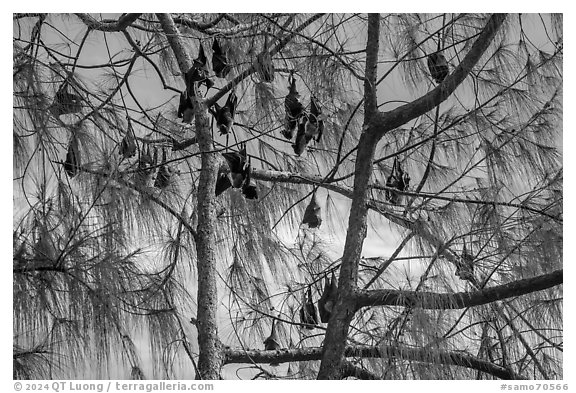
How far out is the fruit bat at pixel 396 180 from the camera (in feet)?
10.4

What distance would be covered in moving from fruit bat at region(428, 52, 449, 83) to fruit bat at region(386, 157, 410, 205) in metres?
0.47

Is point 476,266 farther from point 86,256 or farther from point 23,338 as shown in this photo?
point 23,338

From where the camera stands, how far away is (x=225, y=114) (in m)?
2.85

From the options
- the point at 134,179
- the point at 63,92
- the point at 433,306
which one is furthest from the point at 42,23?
the point at 433,306

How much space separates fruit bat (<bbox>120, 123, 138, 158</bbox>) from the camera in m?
2.64

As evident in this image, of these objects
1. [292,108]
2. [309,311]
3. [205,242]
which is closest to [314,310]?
[309,311]

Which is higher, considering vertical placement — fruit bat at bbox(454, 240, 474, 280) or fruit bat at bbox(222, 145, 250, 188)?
fruit bat at bbox(222, 145, 250, 188)

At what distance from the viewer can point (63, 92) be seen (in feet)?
8.46

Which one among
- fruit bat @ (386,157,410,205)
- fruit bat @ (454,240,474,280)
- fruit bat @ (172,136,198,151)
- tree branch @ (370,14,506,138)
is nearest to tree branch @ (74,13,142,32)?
fruit bat @ (172,136,198,151)

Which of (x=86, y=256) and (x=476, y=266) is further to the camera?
(x=476, y=266)

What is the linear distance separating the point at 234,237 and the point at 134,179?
74 cm

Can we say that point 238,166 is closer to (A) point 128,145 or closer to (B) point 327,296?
(A) point 128,145

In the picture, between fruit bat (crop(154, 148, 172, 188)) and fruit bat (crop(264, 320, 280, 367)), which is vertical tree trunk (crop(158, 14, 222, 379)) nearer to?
fruit bat (crop(154, 148, 172, 188))

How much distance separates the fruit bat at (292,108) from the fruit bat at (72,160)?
71 centimetres
